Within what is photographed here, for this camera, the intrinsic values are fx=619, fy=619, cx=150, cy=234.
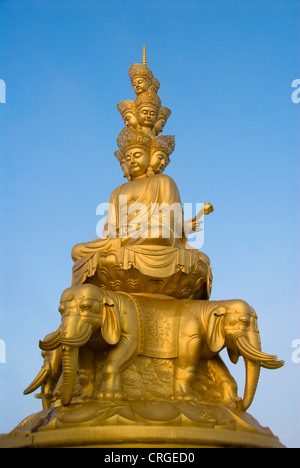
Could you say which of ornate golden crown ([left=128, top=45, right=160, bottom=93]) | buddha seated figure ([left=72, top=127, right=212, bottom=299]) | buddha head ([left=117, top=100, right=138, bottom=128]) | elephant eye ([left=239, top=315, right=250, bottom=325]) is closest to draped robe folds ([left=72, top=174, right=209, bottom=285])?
buddha seated figure ([left=72, top=127, right=212, bottom=299])

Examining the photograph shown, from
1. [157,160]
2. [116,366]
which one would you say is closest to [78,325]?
[116,366]

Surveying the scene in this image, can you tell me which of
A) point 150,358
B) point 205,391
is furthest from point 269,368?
point 150,358

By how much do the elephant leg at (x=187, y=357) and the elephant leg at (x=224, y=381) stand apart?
0.50 meters

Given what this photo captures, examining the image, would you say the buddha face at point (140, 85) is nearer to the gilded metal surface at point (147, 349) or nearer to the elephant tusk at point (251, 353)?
the gilded metal surface at point (147, 349)

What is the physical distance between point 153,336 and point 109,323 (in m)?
0.78

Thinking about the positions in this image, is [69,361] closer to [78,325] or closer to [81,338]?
[81,338]

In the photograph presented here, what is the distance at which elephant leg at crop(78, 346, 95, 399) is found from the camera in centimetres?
805

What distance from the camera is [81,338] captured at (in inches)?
294

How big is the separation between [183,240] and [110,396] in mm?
3170

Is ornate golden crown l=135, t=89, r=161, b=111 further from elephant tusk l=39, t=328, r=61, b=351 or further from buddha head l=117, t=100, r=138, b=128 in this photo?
elephant tusk l=39, t=328, r=61, b=351

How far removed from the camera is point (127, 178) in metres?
10.9

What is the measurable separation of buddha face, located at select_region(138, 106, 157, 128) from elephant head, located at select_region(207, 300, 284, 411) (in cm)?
403

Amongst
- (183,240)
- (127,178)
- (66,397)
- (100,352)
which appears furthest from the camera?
(127,178)
